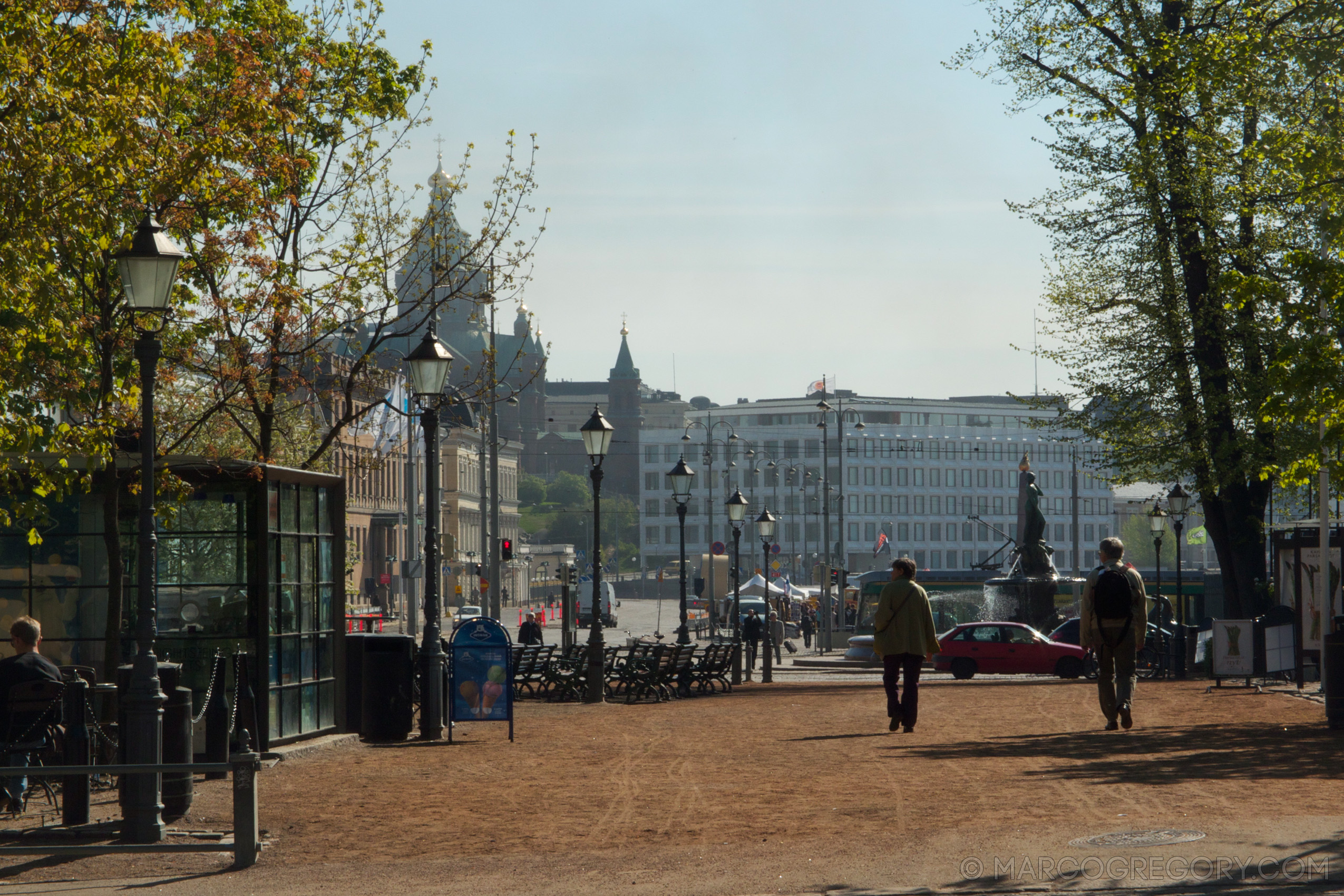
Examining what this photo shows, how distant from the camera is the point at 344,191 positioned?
21500 millimetres

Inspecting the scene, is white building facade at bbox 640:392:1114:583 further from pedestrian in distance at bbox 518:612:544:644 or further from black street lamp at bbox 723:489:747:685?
pedestrian in distance at bbox 518:612:544:644

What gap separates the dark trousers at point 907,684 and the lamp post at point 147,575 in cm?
781

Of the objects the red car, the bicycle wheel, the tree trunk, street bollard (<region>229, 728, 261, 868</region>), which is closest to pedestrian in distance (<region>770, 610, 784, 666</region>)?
the red car

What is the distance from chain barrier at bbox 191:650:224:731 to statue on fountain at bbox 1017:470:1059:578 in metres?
34.4

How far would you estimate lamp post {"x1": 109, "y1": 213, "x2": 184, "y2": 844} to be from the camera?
1051cm

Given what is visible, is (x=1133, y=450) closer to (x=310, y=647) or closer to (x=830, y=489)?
(x=310, y=647)

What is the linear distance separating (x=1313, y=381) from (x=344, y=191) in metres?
12.2

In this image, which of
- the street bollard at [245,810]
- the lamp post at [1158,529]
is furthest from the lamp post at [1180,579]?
the street bollard at [245,810]

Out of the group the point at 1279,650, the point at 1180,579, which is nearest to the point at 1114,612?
the point at 1279,650

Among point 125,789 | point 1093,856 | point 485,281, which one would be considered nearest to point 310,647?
point 125,789

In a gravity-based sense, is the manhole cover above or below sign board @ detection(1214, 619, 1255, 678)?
above

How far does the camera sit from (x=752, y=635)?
129ft

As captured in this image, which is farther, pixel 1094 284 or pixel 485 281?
pixel 1094 284

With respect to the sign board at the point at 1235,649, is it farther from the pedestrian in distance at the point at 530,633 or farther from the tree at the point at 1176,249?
the pedestrian in distance at the point at 530,633
